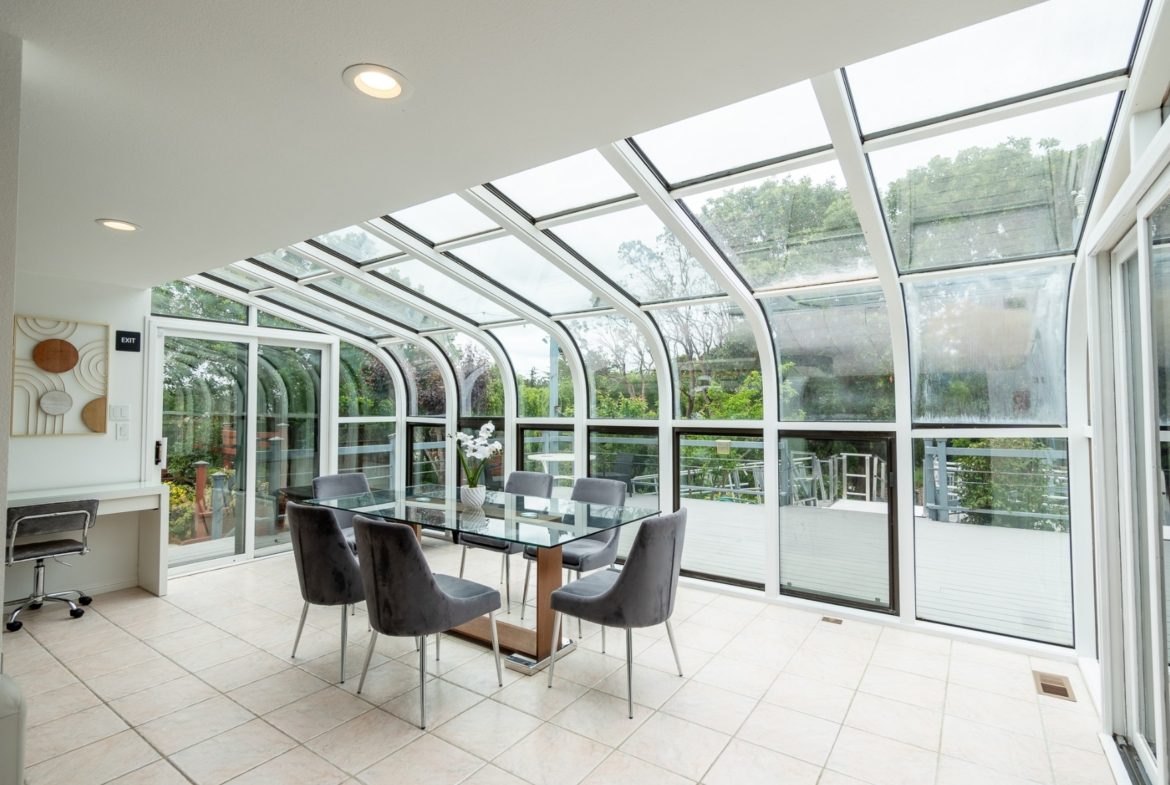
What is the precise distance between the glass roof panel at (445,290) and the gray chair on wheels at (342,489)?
5.49 feet

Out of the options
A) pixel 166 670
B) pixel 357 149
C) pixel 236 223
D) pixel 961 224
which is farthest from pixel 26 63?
pixel 961 224

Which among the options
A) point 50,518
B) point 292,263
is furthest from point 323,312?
point 50,518

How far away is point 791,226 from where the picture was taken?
334 centimetres

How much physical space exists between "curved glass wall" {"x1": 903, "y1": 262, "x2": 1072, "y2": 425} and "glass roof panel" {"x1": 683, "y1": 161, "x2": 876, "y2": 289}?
1.86 ft

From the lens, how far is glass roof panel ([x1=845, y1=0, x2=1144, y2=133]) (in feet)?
6.39

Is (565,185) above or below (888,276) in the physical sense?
above

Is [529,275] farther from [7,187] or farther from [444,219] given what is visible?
[7,187]

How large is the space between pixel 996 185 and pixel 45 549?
19.9 feet

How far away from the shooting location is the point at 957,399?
377 cm

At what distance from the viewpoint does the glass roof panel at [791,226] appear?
9.99 feet

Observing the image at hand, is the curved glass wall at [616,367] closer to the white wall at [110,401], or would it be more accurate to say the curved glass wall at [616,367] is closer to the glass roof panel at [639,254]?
the glass roof panel at [639,254]

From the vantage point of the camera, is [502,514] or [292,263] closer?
[502,514]

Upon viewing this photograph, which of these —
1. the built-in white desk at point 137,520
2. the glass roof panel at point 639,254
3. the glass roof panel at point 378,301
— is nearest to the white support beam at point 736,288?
the glass roof panel at point 639,254

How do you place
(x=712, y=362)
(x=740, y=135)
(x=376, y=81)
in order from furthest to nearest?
(x=712, y=362), (x=740, y=135), (x=376, y=81)
